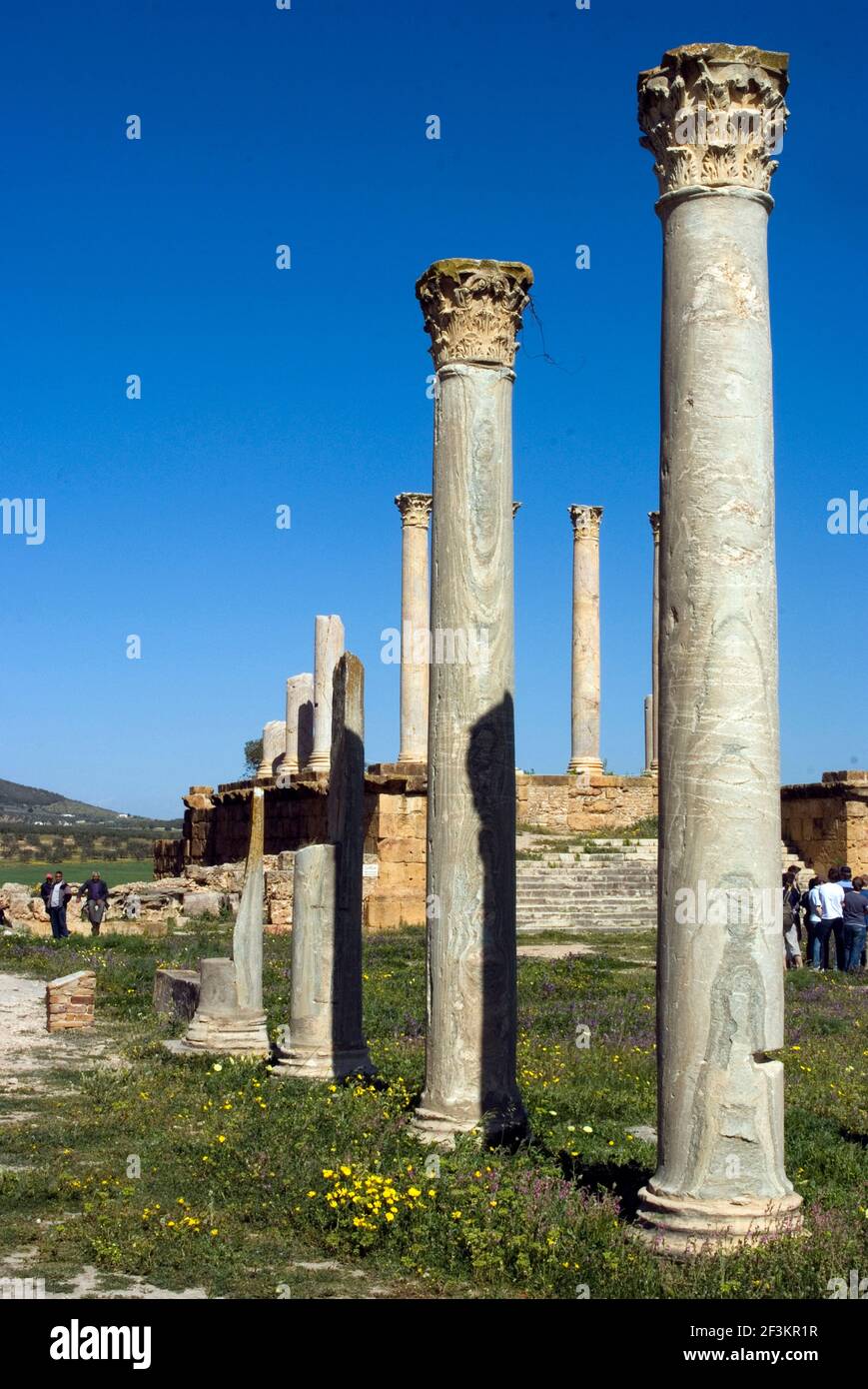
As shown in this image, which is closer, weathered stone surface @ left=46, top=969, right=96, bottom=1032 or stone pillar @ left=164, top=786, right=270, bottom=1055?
stone pillar @ left=164, top=786, right=270, bottom=1055

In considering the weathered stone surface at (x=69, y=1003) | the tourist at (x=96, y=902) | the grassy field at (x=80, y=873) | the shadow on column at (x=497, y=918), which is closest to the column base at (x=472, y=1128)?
the shadow on column at (x=497, y=918)

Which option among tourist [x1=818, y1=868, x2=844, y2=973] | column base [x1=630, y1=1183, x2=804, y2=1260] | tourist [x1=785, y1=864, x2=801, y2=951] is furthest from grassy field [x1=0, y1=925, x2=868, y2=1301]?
tourist [x1=785, y1=864, x2=801, y2=951]

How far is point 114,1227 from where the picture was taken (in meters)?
7.75

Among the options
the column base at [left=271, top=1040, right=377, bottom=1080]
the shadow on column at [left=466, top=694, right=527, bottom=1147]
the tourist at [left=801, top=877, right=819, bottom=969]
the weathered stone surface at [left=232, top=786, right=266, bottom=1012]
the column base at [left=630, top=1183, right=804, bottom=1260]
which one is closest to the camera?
the column base at [left=630, top=1183, right=804, bottom=1260]

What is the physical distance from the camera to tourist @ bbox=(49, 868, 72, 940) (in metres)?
26.0

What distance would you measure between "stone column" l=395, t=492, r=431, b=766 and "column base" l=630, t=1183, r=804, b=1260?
25764 millimetres

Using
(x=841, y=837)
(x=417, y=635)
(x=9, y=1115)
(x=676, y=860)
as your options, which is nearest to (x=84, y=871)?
(x=417, y=635)

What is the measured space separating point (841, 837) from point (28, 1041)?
20.0 metres

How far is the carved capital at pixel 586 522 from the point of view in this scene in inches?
1431

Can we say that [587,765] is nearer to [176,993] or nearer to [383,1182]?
[176,993]

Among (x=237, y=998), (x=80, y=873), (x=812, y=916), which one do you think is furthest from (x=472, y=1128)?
(x=80, y=873)

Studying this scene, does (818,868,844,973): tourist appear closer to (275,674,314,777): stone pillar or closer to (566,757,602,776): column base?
(566,757,602,776): column base

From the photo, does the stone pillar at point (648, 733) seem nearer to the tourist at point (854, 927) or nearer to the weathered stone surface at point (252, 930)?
the tourist at point (854, 927)
